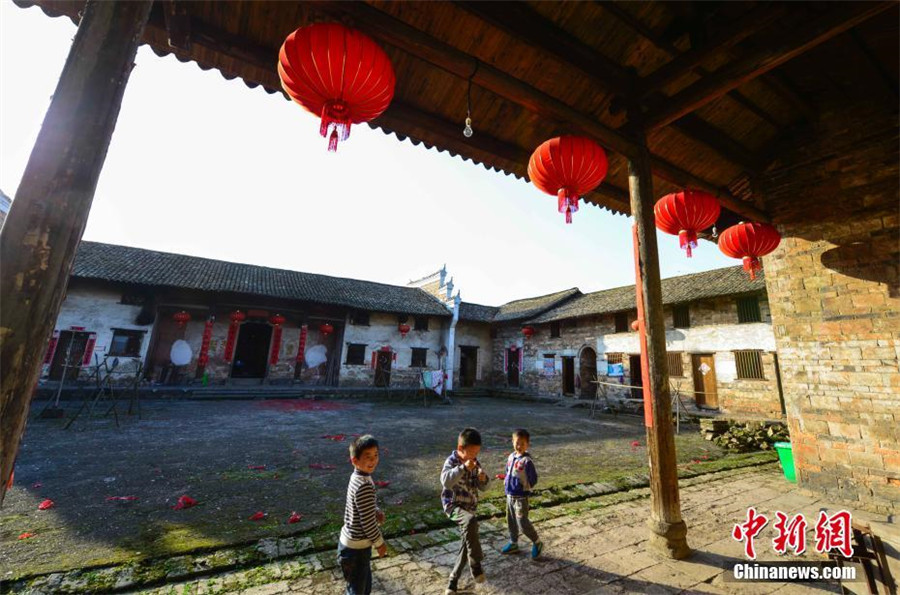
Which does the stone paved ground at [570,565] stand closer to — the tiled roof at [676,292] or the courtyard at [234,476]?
the courtyard at [234,476]

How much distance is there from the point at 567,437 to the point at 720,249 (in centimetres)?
582

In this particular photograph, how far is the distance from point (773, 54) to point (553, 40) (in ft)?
5.52

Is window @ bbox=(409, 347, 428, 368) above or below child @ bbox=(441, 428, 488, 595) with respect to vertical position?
above

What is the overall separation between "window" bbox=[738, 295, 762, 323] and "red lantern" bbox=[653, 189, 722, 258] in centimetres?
1018

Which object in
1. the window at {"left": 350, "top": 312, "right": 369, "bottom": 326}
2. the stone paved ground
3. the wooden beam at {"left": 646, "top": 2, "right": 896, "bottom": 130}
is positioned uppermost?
the wooden beam at {"left": 646, "top": 2, "right": 896, "bottom": 130}

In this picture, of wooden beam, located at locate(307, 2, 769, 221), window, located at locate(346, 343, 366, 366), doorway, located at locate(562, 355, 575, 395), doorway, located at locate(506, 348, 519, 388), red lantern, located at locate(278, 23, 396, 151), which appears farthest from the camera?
doorway, located at locate(506, 348, 519, 388)

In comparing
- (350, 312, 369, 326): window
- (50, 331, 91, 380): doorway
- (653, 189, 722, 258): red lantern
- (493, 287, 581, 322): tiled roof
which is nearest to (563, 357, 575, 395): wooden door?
(493, 287, 581, 322): tiled roof

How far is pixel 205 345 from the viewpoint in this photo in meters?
14.4

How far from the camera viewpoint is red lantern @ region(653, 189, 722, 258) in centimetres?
411

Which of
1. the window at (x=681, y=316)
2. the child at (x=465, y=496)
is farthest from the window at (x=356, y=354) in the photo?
the child at (x=465, y=496)

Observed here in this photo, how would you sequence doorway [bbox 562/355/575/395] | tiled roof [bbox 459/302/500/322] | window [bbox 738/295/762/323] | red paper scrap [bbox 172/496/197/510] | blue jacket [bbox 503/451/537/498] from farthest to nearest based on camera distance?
tiled roof [bbox 459/302/500/322] → doorway [bbox 562/355/575/395] → window [bbox 738/295/762/323] → red paper scrap [bbox 172/496/197/510] → blue jacket [bbox 503/451/537/498]

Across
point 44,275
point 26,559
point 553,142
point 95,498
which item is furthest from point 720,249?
point 95,498

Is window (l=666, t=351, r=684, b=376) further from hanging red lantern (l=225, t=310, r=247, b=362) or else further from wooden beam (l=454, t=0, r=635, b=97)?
hanging red lantern (l=225, t=310, r=247, b=362)

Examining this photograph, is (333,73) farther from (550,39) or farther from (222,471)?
(222,471)
